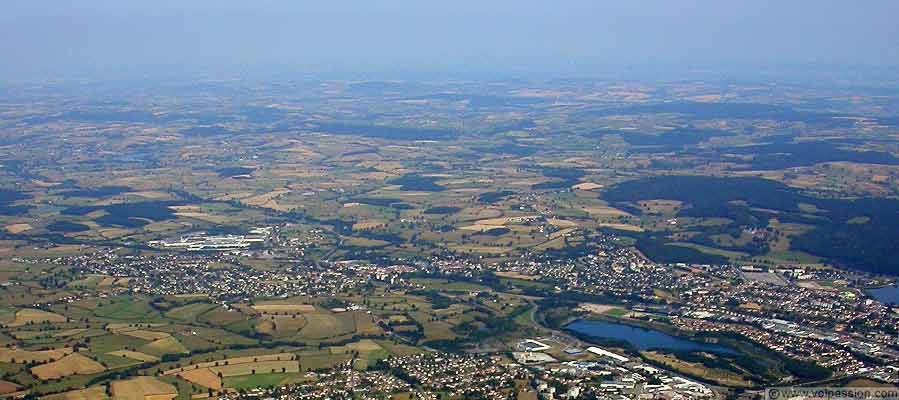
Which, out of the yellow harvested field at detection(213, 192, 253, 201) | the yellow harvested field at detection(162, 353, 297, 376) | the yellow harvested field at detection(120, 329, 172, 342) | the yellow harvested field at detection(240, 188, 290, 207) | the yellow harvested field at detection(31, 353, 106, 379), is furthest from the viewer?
the yellow harvested field at detection(213, 192, 253, 201)

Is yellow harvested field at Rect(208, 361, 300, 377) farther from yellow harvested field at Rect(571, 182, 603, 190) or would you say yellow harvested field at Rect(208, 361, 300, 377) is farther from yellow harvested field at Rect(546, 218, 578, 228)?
yellow harvested field at Rect(571, 182, 603, 190)

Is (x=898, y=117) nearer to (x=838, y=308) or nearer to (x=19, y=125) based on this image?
(x=838, y=308)

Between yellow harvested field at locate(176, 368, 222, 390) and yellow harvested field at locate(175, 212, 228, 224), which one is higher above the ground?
yellow harvested field at locate(176, 368, 222, 390)

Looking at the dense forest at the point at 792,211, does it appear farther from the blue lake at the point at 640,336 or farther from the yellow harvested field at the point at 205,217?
the yellow harvested field at the point at 205,217

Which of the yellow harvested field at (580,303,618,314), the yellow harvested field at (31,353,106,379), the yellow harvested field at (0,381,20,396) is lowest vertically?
the yellow harvested field at (31,353,106,379)

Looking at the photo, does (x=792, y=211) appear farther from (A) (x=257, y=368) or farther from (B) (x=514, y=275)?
(A) (x=257, y=368)

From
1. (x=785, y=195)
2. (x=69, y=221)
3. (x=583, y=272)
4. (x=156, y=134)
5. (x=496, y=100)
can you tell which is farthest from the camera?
(x=496, y=100)

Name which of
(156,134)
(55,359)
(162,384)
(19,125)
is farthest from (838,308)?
(19,125)

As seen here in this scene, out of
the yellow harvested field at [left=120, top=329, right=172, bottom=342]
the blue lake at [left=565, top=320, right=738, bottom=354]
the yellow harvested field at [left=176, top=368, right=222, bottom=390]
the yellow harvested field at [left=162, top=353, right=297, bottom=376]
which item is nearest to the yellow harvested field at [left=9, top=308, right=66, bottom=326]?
the yellow harvested field at [left=120, top=329, right=172, bottom=342]
